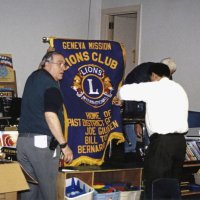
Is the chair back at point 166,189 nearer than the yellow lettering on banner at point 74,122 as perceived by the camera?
Yes

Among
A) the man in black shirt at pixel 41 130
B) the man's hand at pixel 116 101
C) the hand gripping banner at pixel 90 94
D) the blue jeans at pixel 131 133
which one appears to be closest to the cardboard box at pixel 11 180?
the man in black shirt at pixel 41 130

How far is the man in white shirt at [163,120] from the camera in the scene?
3.88m

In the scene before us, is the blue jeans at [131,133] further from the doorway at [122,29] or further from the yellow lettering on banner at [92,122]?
the doorway at [122,29]

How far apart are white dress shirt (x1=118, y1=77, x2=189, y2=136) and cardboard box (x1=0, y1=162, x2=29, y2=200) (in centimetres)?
119

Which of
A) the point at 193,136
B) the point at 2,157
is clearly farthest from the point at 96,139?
the point at 193,136

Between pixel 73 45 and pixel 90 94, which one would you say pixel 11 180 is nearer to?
pixel 90 94

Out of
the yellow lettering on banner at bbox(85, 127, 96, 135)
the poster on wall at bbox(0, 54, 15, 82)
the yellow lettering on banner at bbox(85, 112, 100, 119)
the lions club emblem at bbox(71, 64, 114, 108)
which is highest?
the poster on wall at bbox(0, 54, 15, 82)

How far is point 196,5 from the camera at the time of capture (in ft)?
20.2

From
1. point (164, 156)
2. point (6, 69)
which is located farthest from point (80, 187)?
point (6, 69)

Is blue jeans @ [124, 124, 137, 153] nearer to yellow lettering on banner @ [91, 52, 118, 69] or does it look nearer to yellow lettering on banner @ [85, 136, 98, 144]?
yellow lettering on banner @ [85, 136, 98, 144]

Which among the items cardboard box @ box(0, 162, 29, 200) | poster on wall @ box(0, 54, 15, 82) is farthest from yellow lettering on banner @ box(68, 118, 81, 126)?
poster on wall @ box(0, 54, 15, 82)

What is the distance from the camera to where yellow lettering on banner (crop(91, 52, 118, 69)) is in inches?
179

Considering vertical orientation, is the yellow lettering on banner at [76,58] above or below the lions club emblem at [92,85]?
above

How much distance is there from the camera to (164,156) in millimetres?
3949
